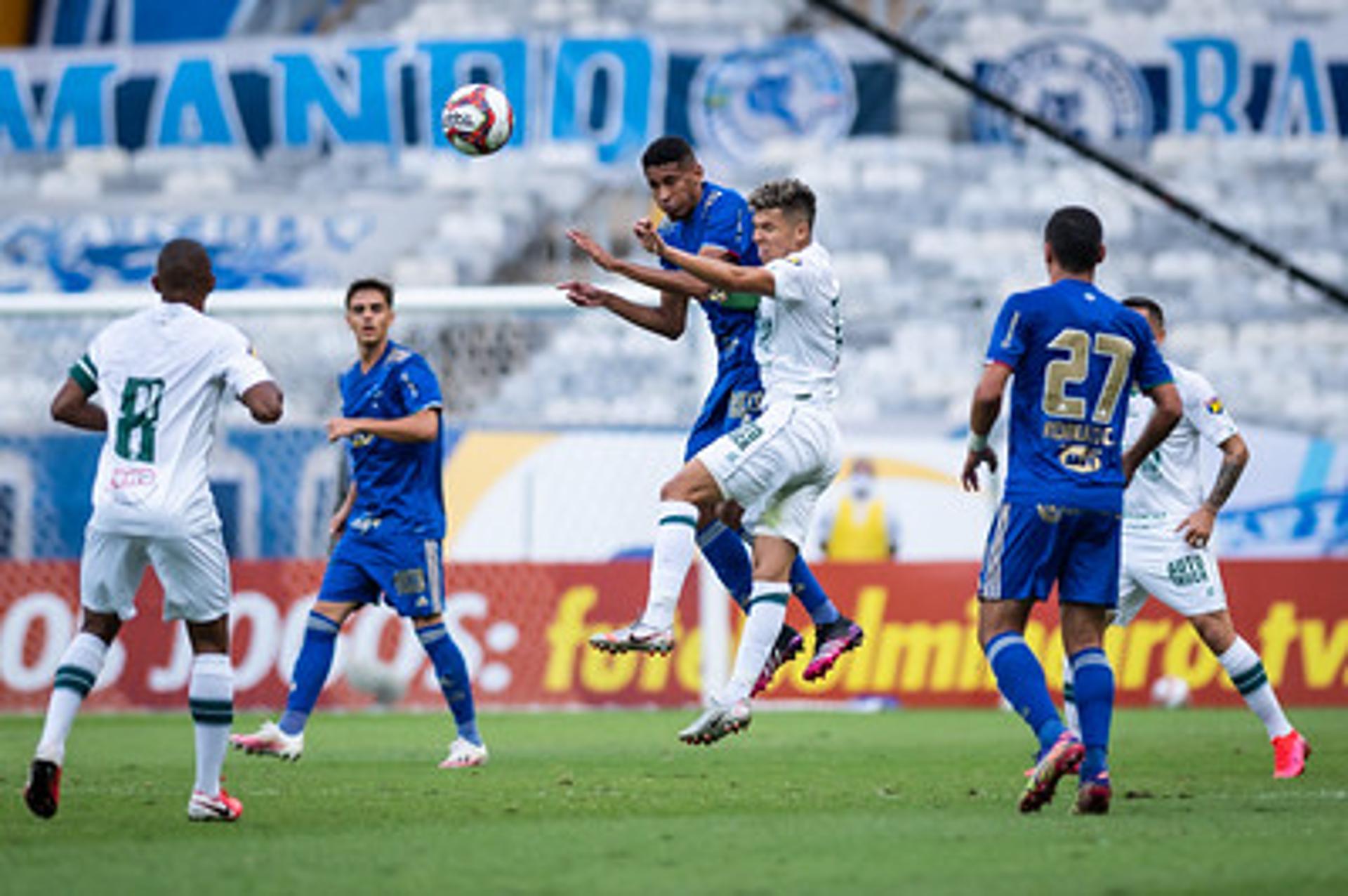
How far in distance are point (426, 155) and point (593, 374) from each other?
5005mm

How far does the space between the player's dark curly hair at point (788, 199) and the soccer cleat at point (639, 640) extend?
175 cm

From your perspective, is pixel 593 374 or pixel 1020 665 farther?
pixel 593 374

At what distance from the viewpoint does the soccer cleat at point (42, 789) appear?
799cm

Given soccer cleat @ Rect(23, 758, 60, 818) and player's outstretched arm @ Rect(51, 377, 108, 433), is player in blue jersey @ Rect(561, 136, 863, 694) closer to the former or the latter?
player's outstretched arm @ Rect(51, 377, 108, 433)

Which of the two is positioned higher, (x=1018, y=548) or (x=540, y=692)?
(x=1018, y=548)

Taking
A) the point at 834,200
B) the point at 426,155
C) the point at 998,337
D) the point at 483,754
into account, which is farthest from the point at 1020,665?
the point at 426,155

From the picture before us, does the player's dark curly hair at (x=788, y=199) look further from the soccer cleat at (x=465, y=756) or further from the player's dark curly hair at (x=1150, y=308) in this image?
the soccer cleat at (x=465, y=756)

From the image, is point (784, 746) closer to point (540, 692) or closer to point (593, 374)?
point (540, 692)

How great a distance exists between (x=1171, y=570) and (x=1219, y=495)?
0.72 metres

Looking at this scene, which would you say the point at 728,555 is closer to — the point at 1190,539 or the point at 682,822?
the point at 1190,539

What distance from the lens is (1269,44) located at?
2523 centimetres

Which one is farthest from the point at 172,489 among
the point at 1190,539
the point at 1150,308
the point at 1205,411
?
the point at 1205,411

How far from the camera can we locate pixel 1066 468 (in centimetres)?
821

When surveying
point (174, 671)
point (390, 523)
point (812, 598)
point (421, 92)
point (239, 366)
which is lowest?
point (174, 671)
